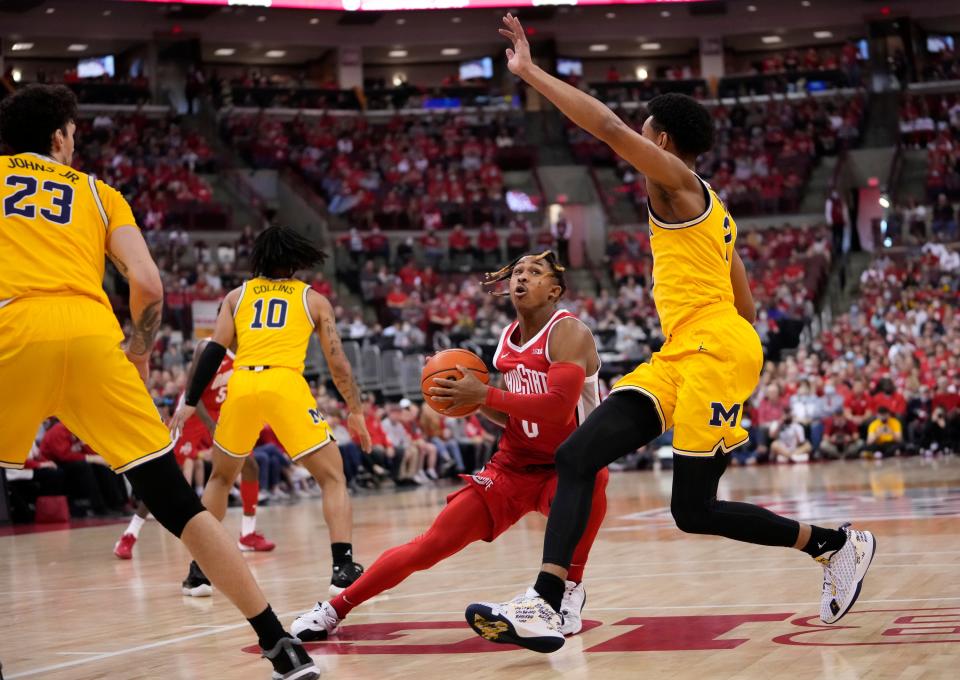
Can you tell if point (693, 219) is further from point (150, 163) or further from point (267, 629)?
point (150, 163)

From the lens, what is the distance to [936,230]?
2691cm

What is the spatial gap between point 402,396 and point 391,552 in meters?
16.3

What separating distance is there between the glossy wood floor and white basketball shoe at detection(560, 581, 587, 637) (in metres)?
0.07

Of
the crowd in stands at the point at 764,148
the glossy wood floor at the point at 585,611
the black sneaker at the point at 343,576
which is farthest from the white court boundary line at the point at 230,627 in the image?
the crowd in stands at the point at 764,148

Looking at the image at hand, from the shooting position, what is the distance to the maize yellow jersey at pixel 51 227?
4281 millimetres

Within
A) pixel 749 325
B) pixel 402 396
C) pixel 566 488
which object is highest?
pixel 749 325

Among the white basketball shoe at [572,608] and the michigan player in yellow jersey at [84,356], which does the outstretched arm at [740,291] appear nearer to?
the white basketball shoe at [572,608]

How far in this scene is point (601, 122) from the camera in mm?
4477

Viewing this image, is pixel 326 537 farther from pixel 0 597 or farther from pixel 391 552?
pixel 391 552

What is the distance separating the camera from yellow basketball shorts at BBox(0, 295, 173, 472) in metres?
4.18

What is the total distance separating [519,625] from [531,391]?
1.19m

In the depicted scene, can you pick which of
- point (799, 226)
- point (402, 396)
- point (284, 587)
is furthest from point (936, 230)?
point (284, 587)

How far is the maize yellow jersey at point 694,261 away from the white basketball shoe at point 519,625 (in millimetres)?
1242

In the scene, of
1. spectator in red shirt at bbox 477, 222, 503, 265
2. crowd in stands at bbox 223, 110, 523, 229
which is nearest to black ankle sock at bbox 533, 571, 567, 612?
spectator in red shirt at bbox 477, 222, 503, 265
